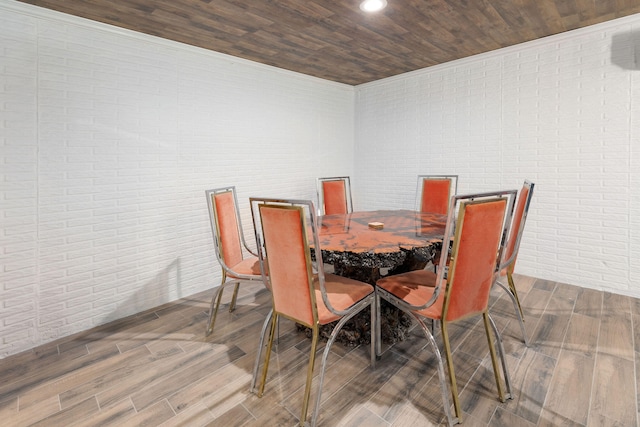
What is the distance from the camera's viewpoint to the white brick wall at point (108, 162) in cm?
Answer: 225

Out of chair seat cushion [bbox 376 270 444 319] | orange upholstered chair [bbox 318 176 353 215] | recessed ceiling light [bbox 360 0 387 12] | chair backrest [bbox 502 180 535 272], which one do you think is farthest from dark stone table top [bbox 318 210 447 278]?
recessed ceiling light [bbox 360 0 387 12]

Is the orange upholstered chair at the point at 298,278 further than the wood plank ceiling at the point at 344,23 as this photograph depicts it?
No

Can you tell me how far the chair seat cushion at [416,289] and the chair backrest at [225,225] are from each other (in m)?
1.09

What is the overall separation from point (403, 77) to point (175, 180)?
313 cm

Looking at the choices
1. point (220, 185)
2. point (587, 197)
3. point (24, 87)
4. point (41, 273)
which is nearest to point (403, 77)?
point (587, 197)

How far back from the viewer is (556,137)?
3.29m

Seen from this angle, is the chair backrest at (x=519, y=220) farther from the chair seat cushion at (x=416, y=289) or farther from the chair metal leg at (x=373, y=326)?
the chair metal leg at (x=373, y=326)

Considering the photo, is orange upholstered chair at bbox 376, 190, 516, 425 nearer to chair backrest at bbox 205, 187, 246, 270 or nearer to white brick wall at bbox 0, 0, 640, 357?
chair backrest at bbox 205, 187, 246, 270

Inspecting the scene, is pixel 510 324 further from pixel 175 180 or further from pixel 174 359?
pixel 175 180

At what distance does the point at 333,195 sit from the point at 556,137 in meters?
2.31

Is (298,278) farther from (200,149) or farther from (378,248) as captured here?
(200,149)

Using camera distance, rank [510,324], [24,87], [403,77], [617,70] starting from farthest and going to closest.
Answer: [403,77]
[617,70]
[510,324]
[24,87]

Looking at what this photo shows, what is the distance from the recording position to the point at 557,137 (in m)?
3.28

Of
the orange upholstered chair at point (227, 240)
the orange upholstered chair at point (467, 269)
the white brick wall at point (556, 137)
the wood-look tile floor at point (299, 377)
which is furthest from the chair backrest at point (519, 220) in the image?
the orange upholstered chair at point (227, 240)
